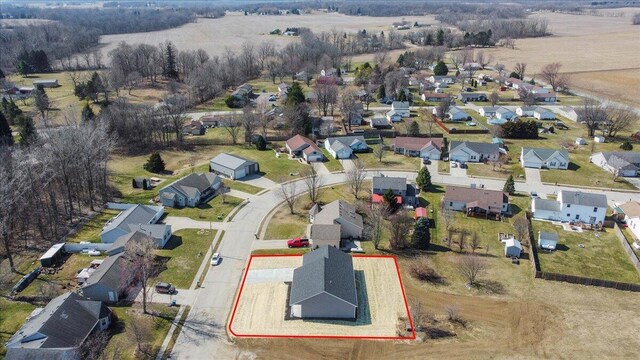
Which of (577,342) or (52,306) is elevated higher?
(52,306)

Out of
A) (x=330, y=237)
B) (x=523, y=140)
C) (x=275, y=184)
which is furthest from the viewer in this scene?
(x=523, y=140)

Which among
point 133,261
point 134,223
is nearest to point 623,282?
point 133,261

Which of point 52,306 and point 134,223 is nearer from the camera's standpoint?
point 52,306

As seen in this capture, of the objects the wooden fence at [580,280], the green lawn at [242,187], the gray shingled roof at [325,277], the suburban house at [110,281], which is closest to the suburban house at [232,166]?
the green lawn at [242,187]

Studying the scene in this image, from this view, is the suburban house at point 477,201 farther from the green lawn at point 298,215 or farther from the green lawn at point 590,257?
the green lawn at point 298,215

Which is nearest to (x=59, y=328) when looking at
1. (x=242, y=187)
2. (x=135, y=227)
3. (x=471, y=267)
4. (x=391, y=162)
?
(x=135, y=227)

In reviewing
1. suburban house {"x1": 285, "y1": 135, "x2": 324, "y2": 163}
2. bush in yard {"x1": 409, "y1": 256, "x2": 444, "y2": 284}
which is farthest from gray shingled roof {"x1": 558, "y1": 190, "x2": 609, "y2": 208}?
suburban house {"x1": 285, "y1": 135, "x2": 324, "y2": 163}

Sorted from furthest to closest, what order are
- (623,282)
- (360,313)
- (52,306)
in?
(623,282)
(360,313)
(52,306)

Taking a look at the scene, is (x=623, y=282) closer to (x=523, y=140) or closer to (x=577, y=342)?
(x=577, y=342)
